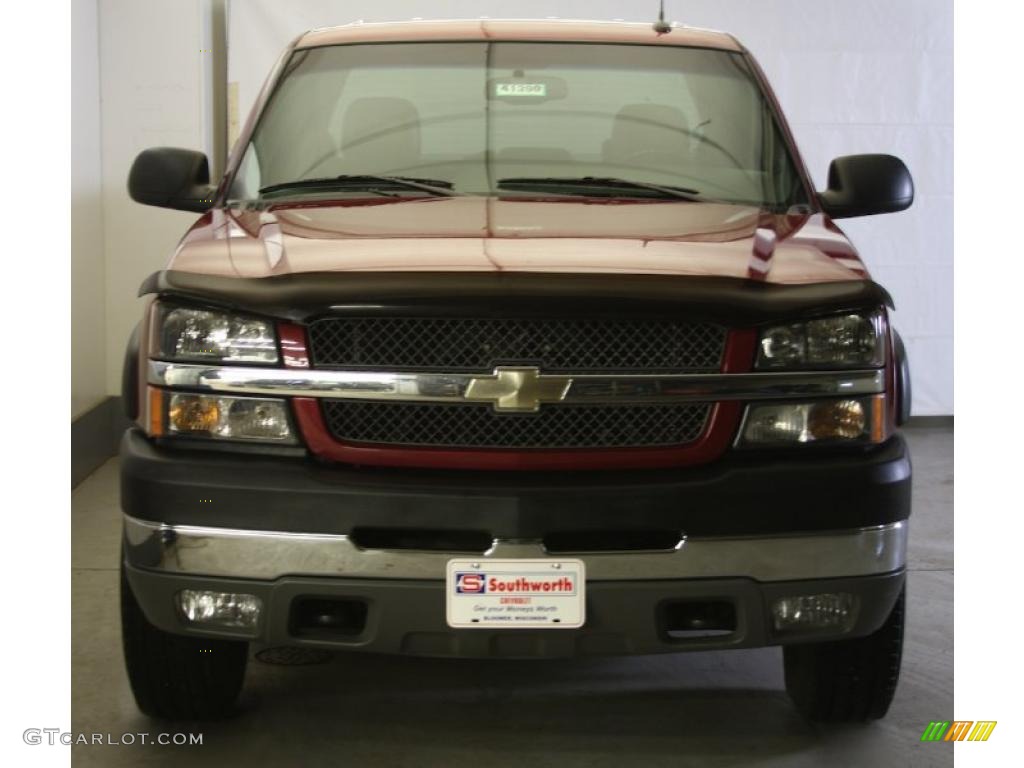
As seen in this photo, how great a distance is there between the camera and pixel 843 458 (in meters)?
2.84

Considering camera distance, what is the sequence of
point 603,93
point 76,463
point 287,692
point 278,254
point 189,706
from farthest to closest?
1. point 76,463
2. point 603,93
3. point 287,692
4. point 189,706
5. point 278,254

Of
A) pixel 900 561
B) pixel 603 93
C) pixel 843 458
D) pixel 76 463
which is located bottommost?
pixel 76 463

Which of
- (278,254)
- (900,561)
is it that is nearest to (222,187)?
(278,254)

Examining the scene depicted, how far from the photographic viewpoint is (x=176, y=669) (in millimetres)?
3236

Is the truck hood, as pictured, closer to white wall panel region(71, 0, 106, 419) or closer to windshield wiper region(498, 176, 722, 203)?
windshield wiper region(498, 176, 722, 203)

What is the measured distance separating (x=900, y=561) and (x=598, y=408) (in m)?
0.72

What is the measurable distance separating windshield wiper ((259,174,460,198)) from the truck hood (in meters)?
0.12

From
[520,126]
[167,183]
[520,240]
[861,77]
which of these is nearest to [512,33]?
[520,126]

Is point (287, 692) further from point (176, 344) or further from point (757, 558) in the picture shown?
point (757, 558)

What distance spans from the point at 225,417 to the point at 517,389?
1.95ft

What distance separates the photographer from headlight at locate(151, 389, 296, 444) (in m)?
2.79

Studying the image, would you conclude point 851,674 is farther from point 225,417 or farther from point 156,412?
point 156,412
